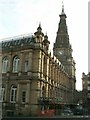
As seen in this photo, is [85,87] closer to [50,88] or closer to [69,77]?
[69,77]

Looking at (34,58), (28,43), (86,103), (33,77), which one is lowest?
(86,103)

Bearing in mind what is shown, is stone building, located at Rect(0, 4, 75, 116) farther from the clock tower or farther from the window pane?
the clock tower

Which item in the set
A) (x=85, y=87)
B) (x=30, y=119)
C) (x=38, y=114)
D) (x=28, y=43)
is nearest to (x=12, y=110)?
(x=38, y=114)

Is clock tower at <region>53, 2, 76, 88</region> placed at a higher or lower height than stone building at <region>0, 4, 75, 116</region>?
higher

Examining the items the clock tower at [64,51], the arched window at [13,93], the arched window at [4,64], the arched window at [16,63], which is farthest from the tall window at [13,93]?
the clock tower at [64,51]

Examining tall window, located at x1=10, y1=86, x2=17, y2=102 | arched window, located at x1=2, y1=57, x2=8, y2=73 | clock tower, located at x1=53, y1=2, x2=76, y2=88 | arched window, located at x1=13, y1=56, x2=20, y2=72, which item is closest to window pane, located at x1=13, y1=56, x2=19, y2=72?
arched window, located at x1=13, y1=56, x2=20, y2=72

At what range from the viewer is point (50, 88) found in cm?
4806

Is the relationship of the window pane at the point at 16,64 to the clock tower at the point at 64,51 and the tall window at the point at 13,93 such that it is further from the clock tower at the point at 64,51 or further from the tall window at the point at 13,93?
the clock tower at the point at 64,51

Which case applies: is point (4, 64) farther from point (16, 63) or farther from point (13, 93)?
point (13, 93)

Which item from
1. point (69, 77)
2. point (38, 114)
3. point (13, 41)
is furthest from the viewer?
point (69, 77)

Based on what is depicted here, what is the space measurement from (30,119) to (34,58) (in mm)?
11317

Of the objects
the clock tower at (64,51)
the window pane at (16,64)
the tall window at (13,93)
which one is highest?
the clock tower at (64,51)

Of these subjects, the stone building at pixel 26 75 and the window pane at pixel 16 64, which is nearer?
the stone building at pixel 26 75

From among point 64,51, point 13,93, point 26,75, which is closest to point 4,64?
point 13,93
